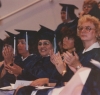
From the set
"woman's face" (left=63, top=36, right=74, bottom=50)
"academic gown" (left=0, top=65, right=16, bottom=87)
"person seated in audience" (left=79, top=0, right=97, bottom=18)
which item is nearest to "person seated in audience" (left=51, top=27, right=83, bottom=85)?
"woman's face" (left=63, top=36, right=74, bottom=50)

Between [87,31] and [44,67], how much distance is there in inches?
13.4

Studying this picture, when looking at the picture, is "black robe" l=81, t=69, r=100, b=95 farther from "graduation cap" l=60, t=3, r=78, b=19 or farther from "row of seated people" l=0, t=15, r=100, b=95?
"graduation cap" l=60, t=3, r=78, b=19

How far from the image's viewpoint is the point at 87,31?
1487 millimetres

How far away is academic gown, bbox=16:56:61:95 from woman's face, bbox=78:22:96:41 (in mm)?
247

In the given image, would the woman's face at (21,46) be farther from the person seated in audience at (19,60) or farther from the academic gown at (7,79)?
the academic gown at (7,79)

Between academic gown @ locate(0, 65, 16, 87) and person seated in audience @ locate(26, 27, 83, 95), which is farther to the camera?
academic gown @ locate(0, 65, 16, 87)

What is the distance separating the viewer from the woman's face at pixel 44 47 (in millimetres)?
1620

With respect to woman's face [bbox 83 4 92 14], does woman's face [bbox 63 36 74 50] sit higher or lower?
lower

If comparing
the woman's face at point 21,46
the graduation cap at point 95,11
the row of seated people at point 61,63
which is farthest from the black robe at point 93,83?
the woman's face at point 21,46

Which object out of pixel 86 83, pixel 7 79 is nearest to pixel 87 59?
pixel 86 83

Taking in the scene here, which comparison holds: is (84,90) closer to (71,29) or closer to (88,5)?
(71,29)

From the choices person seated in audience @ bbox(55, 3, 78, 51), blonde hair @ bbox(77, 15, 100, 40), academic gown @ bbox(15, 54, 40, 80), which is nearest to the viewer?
blonde hair @ bbox(77, 15, 100, 40)

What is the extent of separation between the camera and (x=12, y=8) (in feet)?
5.89

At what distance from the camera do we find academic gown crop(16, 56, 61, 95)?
1.56 meters
